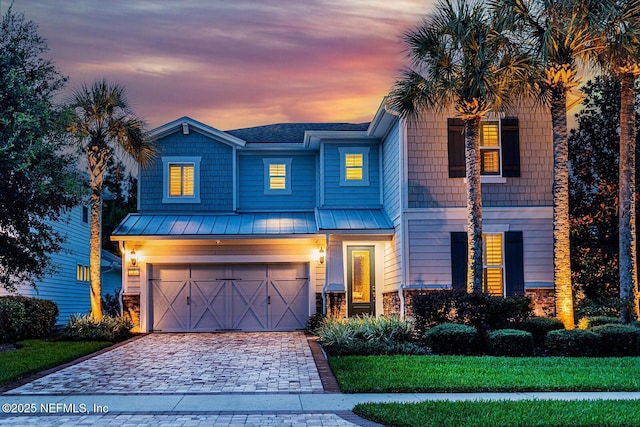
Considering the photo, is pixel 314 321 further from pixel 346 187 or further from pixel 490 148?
pixel 490 148

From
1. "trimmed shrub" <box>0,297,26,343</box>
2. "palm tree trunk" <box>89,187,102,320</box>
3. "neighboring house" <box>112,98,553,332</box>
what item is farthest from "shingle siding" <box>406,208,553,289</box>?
"trimmed shrub" <box>0,297,26,343</box>

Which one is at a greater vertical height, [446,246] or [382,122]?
[382,122]

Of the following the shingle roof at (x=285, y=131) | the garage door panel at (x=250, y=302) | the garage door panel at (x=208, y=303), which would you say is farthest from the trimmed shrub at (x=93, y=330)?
the shingle roof at (x=285, y=131)

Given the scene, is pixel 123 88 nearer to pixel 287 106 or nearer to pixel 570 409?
pixel 287 106

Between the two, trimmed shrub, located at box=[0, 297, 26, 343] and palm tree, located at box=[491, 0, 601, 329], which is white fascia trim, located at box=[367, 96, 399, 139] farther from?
trimmed shrub, located at box=[0, 297, 26, 343]

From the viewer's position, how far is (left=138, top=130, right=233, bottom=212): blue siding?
22422 mm

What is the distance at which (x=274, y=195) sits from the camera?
75.4 feet

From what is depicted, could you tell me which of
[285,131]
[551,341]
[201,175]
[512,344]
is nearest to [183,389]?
[512,344]

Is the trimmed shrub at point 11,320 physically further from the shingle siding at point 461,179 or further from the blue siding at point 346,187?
the shingle siding at point 461,179

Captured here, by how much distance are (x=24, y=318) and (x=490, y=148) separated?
1280cm

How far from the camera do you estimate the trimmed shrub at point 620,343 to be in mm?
14422

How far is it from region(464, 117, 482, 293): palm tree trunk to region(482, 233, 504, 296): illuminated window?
1.95m

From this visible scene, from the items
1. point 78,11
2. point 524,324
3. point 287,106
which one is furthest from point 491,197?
point 78,11

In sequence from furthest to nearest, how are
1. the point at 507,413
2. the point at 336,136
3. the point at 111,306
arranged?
1. the point at 111,306
2. the point at 336,136
3. the point at 507,413
